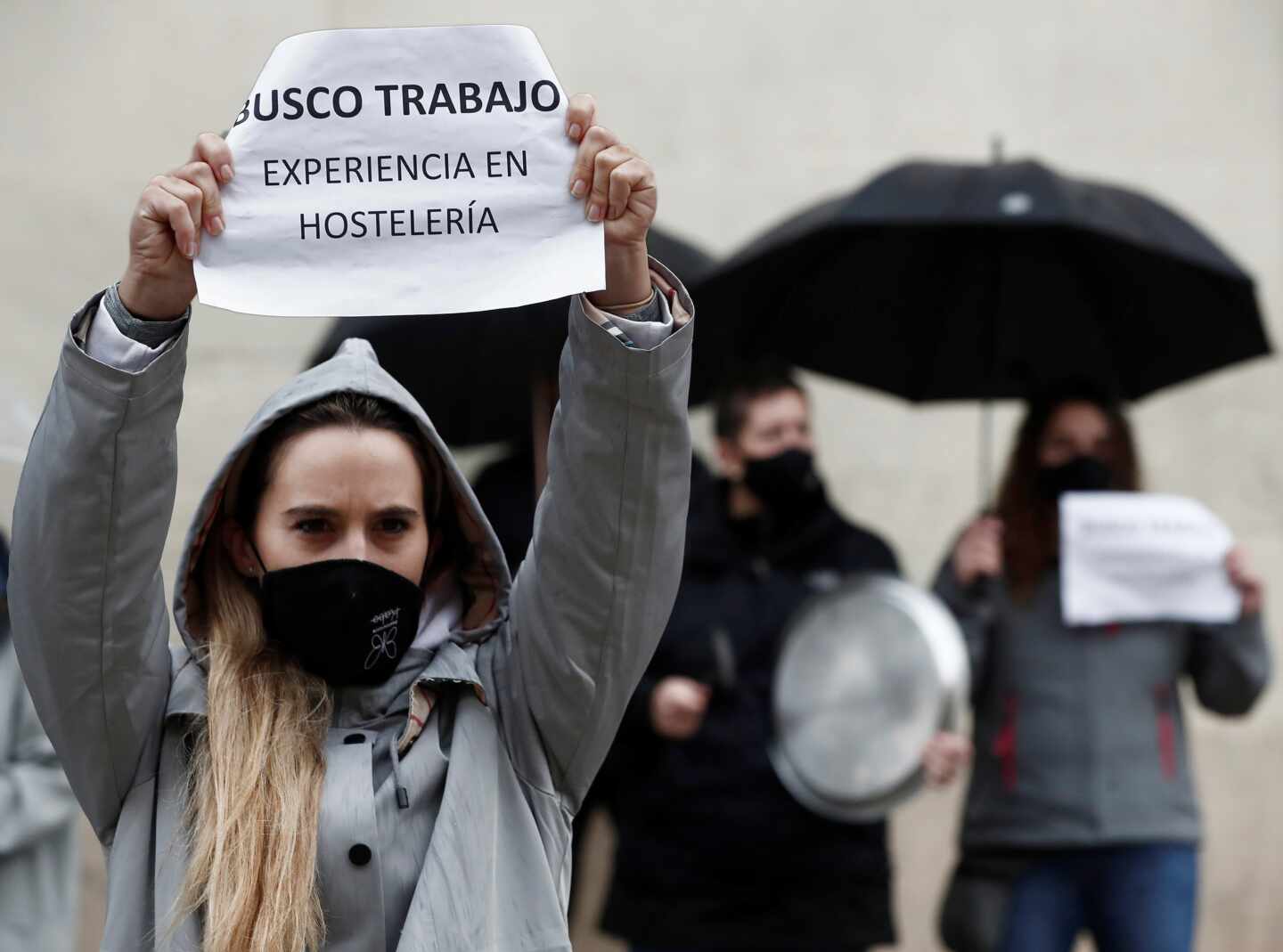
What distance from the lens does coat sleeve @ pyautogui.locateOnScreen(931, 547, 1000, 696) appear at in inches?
181

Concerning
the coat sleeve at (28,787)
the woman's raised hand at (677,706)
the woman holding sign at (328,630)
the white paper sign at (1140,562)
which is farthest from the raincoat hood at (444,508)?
the white paper sign at (1140,562)

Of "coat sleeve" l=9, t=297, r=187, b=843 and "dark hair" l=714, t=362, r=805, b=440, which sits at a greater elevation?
"dark hair" l=714, t=362, r=805, b=440

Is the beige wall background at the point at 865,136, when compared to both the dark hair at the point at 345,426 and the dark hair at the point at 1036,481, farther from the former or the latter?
the dark hair at the point at 345,426

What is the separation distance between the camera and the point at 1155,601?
15.2 feet

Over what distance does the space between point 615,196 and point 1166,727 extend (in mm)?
2921

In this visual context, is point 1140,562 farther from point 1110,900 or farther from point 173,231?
point 173,231

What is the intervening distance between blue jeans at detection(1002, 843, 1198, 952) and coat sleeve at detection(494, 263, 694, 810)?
2429 millimetres

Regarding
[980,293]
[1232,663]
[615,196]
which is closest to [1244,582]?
[1232,663]

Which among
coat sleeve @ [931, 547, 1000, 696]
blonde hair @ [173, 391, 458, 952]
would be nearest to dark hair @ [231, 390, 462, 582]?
blonde hair @ [173, 391, 458, 952]

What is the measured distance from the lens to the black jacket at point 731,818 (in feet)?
14.2

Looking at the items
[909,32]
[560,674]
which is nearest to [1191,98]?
[909,32]

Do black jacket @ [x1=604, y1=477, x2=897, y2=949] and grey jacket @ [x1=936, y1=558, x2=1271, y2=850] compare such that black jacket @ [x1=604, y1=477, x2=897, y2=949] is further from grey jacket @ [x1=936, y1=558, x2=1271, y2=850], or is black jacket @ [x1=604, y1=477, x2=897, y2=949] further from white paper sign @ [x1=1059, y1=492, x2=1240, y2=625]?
white paper sign @ [x1=1059, y1=492, x2=1240, y2=625]

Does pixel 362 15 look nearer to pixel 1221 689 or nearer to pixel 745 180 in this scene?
pixel 745 180

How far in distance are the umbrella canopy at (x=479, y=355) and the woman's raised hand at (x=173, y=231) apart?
2844 millimetres
